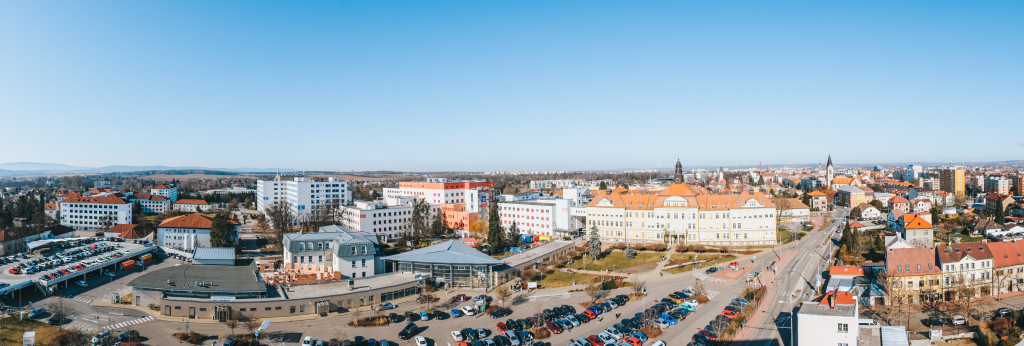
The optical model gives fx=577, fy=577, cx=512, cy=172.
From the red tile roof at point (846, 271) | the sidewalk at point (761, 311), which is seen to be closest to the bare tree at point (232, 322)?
the sidewalk at point (761, 311)

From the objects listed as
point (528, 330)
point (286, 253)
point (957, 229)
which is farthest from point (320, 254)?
point (957, 229)

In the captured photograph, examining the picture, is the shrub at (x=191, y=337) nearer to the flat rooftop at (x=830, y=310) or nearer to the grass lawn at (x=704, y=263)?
the flat rooftop at (x=830, y=310)

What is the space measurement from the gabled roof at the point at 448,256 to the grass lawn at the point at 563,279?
387 centimetres

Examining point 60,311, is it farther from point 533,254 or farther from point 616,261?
point 616,261

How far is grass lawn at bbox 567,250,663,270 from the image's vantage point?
46519 millimetres

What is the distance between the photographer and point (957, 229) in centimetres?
6216

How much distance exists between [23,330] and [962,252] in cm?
5310

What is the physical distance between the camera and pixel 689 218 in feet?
Answer: 179

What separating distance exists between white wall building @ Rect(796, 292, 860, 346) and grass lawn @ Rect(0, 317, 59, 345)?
3402 cm

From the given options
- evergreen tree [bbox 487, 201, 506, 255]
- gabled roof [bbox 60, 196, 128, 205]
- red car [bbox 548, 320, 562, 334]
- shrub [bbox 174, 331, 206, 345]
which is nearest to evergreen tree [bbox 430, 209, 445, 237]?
evergreen tree [bbox 487, 201, 506, 255]

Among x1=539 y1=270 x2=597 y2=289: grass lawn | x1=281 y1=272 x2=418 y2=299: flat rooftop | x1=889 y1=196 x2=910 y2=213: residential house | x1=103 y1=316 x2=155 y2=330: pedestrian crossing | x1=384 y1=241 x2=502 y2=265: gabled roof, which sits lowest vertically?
x1=103 y1=316 x2=155 y2=330: pedestrian crossing

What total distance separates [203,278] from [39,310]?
817 cm

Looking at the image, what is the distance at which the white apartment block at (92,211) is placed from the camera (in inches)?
2960

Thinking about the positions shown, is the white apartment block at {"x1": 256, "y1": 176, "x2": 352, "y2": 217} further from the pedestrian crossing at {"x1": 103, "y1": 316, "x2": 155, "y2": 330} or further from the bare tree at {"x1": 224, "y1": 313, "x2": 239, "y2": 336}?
the bare tree at {"x1": 224, "y1": 313, "x2": 239, "y2": 336}
